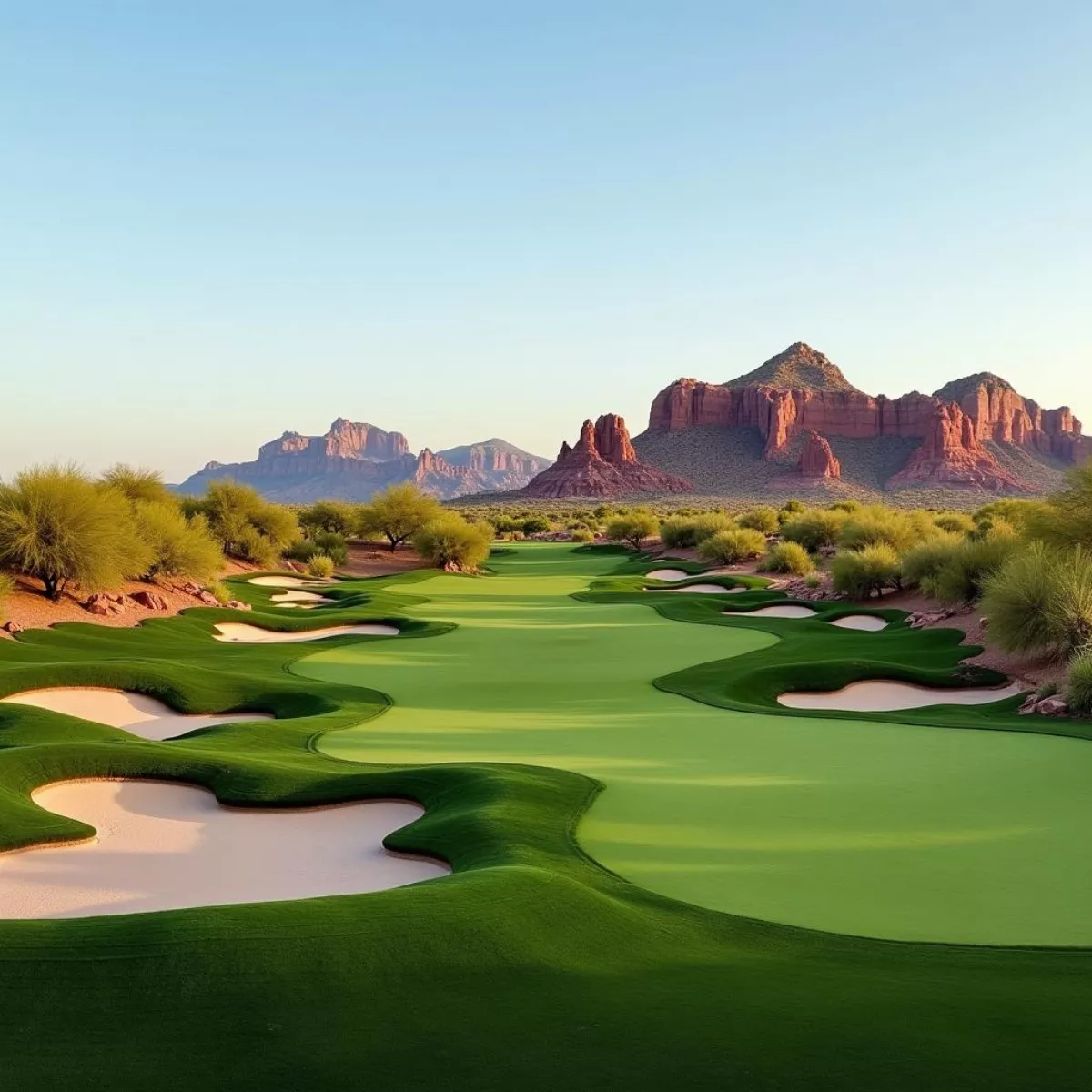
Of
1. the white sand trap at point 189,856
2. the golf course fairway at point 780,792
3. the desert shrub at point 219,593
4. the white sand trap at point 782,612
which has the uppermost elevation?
the desert shrub at point 219,593

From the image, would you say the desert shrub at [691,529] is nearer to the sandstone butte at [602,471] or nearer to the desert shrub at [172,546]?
the desert shrub at [172,546]

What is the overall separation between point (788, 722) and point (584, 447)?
155 m

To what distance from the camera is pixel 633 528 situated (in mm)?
66250

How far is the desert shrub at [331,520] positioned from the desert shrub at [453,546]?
9361mm

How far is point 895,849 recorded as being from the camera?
8.28 m

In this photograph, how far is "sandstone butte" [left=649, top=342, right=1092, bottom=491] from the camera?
15025 centimetres

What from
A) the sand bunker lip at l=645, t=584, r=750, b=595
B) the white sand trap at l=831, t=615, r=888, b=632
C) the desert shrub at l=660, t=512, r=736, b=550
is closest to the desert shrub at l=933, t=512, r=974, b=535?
the desert shrub at l=660, t=512, r=736, b=550

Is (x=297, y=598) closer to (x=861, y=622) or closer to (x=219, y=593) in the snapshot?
(x=219, y=593)

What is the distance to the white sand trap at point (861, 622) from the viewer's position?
27.6 metres

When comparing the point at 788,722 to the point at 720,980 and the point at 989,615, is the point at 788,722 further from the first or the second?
the point at 720,980

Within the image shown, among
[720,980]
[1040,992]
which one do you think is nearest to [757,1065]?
[720,980]

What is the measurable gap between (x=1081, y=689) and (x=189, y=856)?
12.5 meters

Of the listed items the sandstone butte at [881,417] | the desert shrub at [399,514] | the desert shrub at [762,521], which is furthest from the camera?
the sandstone butte at [881,417]

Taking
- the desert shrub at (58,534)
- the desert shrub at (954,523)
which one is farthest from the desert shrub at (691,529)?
the desert shrub at (58,534)
